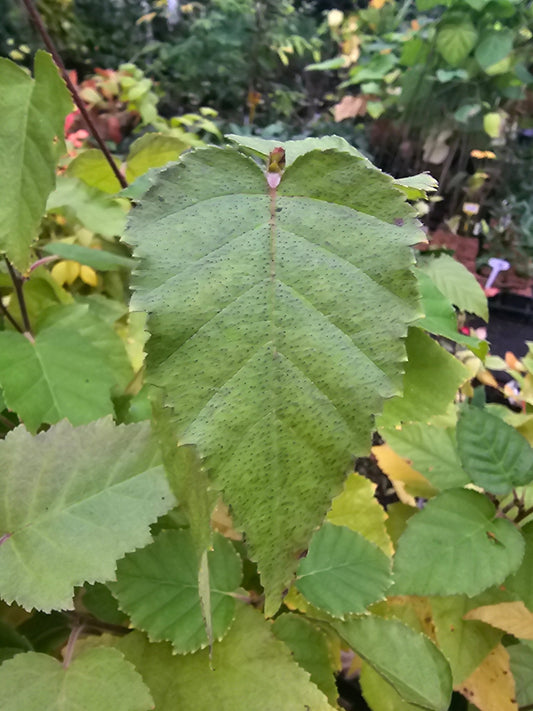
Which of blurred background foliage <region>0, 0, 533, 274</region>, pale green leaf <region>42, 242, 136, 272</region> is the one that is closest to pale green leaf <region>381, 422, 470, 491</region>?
pale green leaf <region>42, 242, 136, 272</region>

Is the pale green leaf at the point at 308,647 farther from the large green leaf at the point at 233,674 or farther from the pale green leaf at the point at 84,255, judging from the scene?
the pale green leaf at the point at 84,255

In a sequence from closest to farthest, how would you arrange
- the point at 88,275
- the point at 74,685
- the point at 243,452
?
1. the point at 243,452
2. the point at 74,685
3. the point at 88,275

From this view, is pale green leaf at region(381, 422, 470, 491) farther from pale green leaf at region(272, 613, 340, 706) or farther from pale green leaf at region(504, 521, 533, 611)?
pale green leaf at region(272, 613, 340, 706)

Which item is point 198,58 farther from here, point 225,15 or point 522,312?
point 522,312

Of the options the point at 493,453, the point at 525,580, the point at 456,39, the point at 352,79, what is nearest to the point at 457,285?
the point at 493,453

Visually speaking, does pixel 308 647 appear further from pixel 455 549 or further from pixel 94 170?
pixel 94 170

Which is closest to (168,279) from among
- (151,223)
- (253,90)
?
(151,223)

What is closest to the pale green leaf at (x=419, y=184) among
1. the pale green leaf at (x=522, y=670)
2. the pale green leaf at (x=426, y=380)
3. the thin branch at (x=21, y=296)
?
the pale green leaf at (x=426, y=380)
